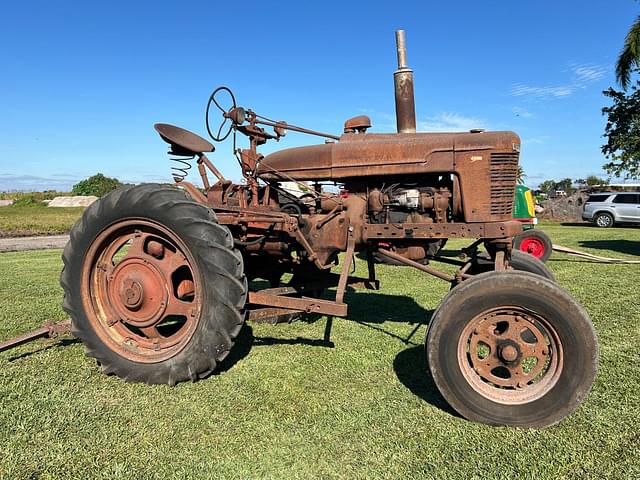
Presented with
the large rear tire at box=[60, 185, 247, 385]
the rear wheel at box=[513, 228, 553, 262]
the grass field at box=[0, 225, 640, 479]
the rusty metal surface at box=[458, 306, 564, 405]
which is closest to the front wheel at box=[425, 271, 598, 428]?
the rusty metal surface at box=[458, 306, 564, 405]

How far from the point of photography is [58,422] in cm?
274

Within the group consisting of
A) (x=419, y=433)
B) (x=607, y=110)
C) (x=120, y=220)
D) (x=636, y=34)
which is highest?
(x=636, y=34)

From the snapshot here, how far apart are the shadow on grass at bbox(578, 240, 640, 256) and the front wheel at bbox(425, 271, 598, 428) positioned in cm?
924

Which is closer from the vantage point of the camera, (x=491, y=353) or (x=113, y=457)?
(x=113, y=457)

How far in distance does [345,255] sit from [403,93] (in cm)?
172

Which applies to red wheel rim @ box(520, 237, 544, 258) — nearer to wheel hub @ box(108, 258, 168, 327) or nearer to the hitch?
wheel hub @ box(108, 258, 168, 327)

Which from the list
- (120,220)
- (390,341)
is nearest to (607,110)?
(390,341)

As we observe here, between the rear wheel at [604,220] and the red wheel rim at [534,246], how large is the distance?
47.5ft

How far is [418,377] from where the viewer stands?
3.35 metres

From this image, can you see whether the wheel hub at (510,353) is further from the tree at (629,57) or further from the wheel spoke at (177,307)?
the tree at (629,57)

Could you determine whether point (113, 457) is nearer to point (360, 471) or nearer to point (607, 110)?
point (360, 471)

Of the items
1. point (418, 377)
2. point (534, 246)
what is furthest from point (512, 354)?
point (534, 246)

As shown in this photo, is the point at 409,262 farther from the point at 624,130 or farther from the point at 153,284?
the point at 624,130

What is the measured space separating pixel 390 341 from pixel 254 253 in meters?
1.49
